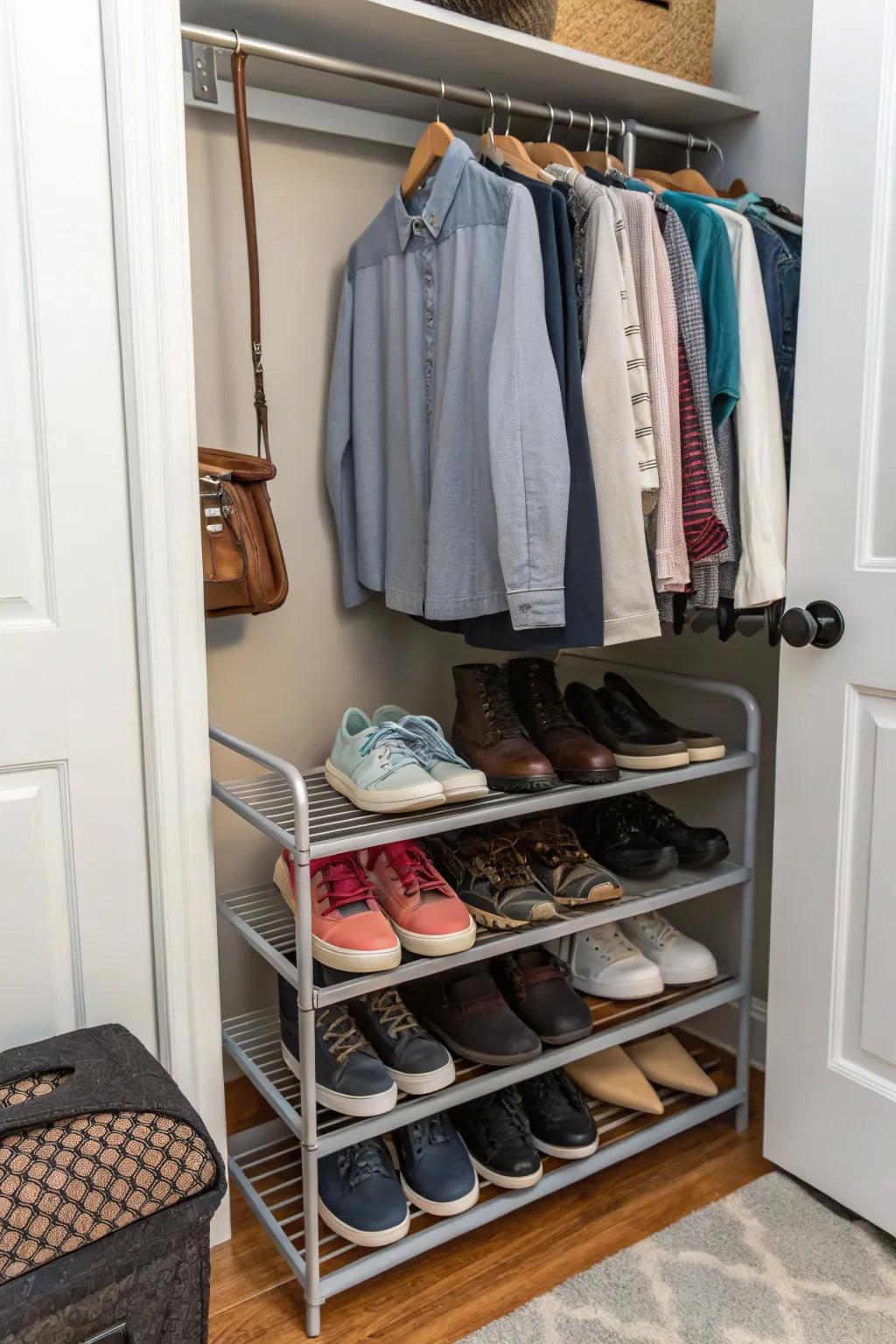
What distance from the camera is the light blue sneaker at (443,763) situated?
4.34 feet

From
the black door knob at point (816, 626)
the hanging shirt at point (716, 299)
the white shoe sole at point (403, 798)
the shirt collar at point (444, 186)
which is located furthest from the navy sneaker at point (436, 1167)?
the shirt collar at point (444, 186)

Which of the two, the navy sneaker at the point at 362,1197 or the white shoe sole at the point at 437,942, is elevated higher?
the white shoe sole at the point at 437,942

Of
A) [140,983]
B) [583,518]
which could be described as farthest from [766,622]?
[140,983]

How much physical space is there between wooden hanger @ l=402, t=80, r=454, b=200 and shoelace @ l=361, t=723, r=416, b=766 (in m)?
0.80

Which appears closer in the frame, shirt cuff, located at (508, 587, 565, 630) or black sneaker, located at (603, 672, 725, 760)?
shirt cuff, located at (508, 587, 565, 630)

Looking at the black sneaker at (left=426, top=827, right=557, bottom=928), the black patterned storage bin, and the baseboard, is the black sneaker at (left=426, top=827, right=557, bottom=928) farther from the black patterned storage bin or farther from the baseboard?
the baseboard

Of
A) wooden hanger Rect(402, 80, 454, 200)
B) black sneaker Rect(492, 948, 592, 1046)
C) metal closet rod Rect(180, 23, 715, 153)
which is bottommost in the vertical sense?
black sneaker Rect(492, 948, 592, 1046)

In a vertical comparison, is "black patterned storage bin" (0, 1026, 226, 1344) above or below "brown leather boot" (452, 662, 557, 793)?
below

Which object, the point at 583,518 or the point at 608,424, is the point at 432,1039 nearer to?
the point at 583,518

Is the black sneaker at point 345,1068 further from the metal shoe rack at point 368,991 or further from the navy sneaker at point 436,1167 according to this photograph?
the navy sneaker at point 436,1167

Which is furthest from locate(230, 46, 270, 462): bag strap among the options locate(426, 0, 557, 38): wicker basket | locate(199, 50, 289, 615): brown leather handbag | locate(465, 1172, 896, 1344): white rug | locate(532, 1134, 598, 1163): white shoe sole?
locate(465, 1172, 896, 1344): white rug

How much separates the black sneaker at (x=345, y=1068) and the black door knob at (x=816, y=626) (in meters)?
0.81

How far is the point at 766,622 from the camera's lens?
1.58 metres

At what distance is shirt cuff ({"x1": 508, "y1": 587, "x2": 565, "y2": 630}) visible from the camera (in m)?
1.27
